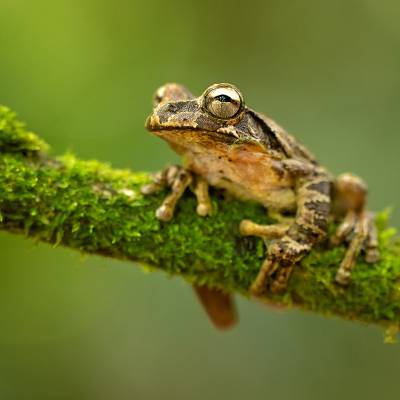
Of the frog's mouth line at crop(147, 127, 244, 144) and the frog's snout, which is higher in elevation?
the frog's snout

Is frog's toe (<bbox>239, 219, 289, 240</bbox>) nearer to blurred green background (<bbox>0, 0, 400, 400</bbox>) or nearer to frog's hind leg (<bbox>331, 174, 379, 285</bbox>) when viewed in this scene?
frog's hind leg (<bbox>331, 174, 379, 285</bbox>)

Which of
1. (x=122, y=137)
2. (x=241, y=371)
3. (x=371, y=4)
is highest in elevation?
(x=371, y=4)

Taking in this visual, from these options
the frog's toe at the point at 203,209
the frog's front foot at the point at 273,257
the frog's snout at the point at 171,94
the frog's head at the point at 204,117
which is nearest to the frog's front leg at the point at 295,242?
the frog's front foot at the point at 273,257

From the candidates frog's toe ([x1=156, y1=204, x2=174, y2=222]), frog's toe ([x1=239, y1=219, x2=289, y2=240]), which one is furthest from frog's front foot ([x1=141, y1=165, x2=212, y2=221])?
frog's toe ([x1=239, y1=219, x2=289, y2=240])

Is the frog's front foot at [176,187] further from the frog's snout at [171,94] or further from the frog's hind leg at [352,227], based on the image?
the frog's hind leg at [352,227]

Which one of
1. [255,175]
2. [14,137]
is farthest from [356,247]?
[14,137]

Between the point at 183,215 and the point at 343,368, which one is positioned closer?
the point at 183,215

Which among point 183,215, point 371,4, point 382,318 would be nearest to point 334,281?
point 382,318

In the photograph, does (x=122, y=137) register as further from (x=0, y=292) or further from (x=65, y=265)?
(x=0, y=292)
